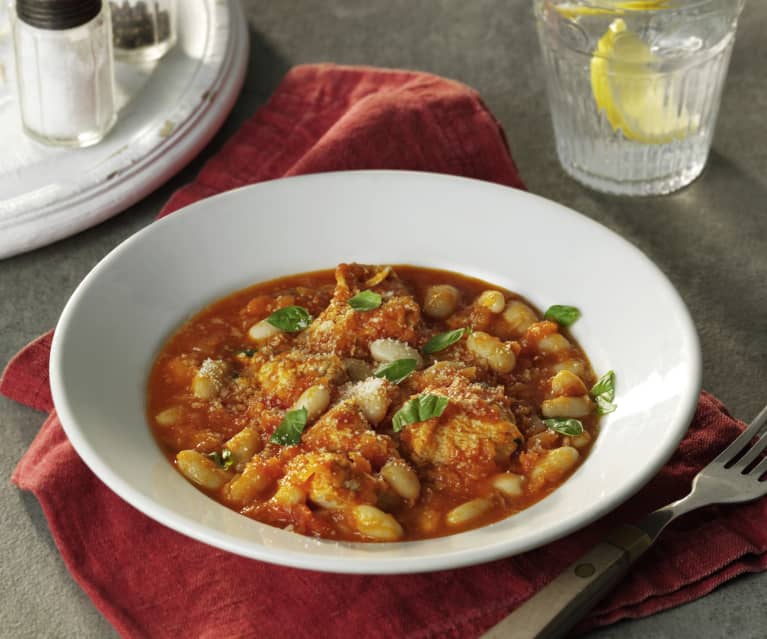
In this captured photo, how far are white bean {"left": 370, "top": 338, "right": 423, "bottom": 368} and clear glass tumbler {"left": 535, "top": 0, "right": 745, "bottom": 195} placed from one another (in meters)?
1.38

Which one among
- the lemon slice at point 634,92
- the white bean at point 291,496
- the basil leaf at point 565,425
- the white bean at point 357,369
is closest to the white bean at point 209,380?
the white bean at point 357,369

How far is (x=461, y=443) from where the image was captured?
277cm

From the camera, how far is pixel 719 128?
14.9 feet

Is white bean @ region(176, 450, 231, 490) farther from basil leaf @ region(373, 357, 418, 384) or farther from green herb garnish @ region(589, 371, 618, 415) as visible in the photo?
green herb garnish @ region(589, 371, 618, 415)

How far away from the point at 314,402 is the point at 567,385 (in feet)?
2.09

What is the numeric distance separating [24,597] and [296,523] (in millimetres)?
698

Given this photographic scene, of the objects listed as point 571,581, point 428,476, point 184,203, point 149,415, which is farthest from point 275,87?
point 571,581

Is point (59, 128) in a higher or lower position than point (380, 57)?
higher

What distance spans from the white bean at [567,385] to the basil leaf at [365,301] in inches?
20.3

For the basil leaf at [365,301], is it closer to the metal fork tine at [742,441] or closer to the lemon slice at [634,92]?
the metal fork tine at [742,441]

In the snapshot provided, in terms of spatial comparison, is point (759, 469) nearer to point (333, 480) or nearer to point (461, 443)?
point (461, 443)

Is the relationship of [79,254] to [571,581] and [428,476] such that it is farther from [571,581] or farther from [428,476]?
[571,581]

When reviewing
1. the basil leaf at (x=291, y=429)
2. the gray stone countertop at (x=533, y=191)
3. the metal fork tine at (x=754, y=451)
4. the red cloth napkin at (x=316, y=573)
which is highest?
the basil leaf at (x=291, y=429)

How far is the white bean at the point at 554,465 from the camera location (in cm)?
275
